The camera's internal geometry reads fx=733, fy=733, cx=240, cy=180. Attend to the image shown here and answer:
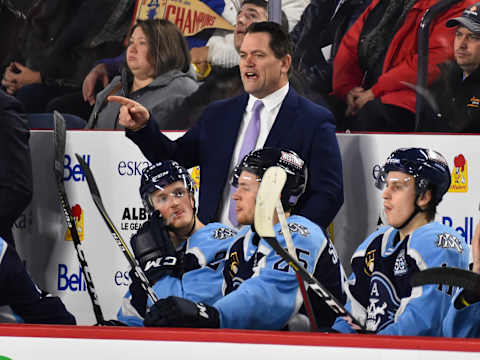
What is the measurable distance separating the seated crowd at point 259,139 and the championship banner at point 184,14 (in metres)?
0.04

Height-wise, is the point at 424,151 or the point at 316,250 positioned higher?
the point at 424,151

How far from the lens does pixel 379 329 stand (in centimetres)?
243

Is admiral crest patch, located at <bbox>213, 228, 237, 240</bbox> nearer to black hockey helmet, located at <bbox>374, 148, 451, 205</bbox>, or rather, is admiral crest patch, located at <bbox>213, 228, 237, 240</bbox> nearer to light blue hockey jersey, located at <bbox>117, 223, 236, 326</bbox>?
light blue hockey jersey, located at <bbox>117, 223, 236, 326</bbox>

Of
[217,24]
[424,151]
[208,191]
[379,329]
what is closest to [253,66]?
[217,24]

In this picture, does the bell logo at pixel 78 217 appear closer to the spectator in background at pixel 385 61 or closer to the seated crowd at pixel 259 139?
the seated crowd at pixel 259 139

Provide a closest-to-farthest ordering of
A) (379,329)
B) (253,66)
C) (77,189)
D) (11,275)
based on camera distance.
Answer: (379,329)
(11,275)
(253,66)
(77,189)

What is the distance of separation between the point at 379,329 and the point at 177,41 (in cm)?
150

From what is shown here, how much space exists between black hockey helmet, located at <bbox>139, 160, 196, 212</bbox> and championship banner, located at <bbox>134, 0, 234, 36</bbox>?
2.12 feet

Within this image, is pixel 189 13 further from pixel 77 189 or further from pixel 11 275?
pixel 11 275

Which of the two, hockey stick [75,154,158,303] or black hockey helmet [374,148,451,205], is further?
hockey stick [75,154,158,303]

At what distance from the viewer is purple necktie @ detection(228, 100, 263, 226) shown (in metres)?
3.02

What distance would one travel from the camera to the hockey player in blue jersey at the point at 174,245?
2.73 meters

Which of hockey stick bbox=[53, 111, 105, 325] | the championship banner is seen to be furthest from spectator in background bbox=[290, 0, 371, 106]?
hockey stick bbox=[53, 111, 105, 325]

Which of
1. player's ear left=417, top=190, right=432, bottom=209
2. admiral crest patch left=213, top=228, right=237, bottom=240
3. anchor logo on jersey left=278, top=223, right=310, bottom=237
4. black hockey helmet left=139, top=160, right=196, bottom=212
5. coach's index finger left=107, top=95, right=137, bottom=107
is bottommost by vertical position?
admiral crest patch left=213, top=228, right=237, bottom=240
